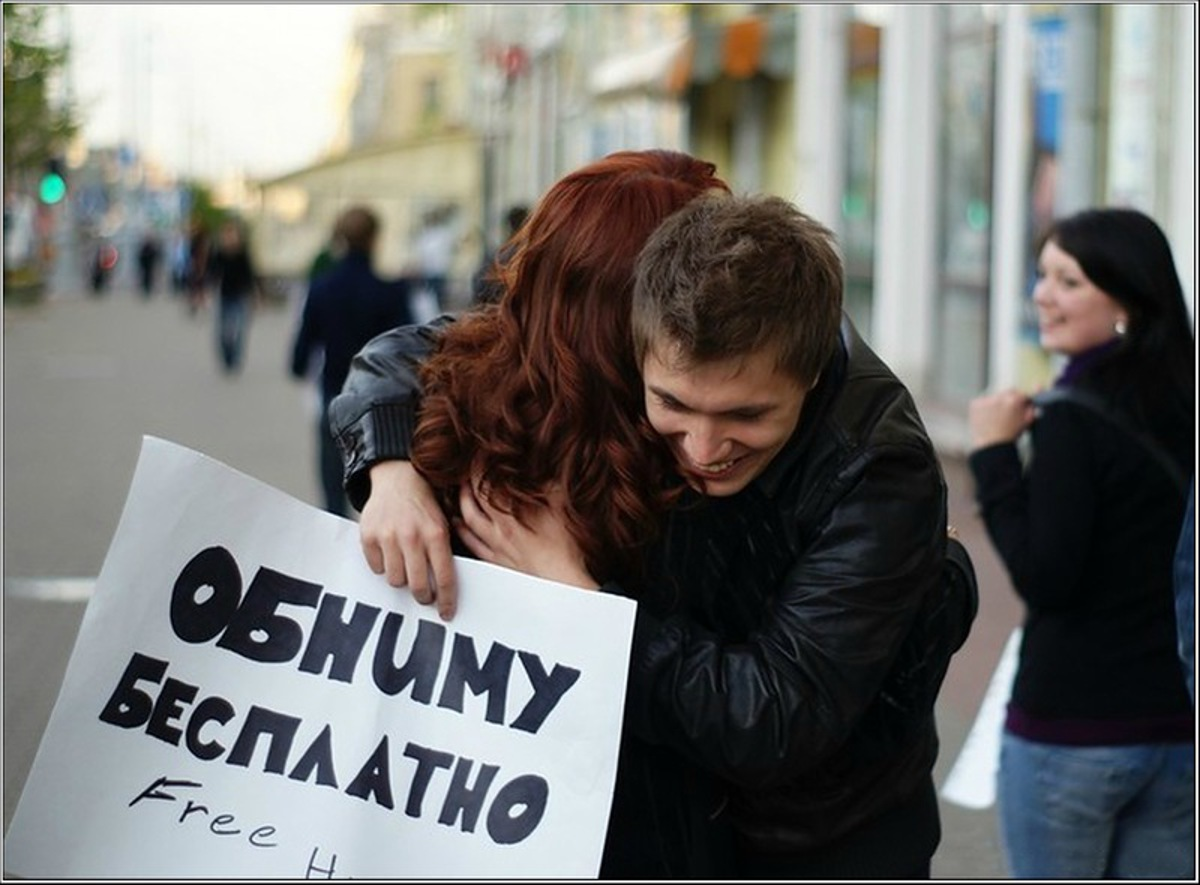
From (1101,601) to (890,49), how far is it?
12.4 meters

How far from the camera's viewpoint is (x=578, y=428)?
6.64 ft

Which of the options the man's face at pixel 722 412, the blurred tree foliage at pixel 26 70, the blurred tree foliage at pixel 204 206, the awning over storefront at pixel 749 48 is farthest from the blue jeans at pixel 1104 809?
the blurred tree foliage at pixel 204 206

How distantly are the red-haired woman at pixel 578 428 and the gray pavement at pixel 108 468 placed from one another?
1.72 feet

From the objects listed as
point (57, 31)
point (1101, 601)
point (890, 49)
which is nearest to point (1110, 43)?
point (890, 49)

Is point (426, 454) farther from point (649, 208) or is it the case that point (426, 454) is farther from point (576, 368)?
point (649, 208)

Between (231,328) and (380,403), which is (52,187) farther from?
(380,403)

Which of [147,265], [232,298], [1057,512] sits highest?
[1057,512]

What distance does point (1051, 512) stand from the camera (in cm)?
344

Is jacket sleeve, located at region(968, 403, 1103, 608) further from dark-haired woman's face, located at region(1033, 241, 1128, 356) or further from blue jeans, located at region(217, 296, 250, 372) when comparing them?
blue jeans, located at region(217, 296, 250, 372)

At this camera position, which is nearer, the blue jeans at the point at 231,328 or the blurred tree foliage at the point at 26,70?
the blurred tree foliage at the point at 26,70

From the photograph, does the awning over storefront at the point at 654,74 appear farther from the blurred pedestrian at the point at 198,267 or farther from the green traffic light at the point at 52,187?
the blurred pedestrian at the point at 198,267

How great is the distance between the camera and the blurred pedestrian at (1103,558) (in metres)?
3.45

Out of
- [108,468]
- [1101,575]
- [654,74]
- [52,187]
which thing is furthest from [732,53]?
[1101,575]

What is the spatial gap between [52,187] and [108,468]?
48.4ft
